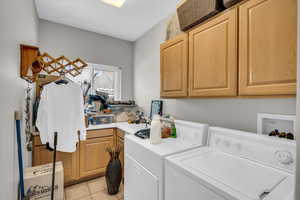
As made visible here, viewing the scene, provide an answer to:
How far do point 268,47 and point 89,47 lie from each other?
2881mm

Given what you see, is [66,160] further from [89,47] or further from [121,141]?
[89,47]

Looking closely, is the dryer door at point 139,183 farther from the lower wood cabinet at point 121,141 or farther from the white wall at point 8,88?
the white wall at point 8,88

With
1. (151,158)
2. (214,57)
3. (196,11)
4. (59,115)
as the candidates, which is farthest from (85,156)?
(196,11)

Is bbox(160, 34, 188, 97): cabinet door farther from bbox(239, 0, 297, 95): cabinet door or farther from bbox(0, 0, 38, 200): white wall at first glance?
bbox(0, 0, 38, 200): white wall

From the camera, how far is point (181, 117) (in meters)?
2.03

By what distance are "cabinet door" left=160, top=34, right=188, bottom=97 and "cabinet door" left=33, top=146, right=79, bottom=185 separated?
167 cm

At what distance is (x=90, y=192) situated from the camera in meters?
1.98

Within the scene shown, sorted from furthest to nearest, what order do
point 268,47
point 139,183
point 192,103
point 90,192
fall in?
point 90,192 < point 192,103 < point 139,183 < point 268,47

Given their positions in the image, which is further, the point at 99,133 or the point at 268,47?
the point at 99,133

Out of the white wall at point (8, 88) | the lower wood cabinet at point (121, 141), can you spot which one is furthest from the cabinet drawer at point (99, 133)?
the white wall at point (8, 88)

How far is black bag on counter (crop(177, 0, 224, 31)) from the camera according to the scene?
45.7 inches

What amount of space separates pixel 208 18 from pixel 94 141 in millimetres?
2242

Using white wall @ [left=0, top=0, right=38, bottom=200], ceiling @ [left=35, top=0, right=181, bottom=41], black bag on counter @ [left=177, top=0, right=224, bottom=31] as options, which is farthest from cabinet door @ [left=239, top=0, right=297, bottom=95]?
white wall @ [left=0, top=0, right=38, bottom=200]

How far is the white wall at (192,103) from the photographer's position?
121 centimetres
